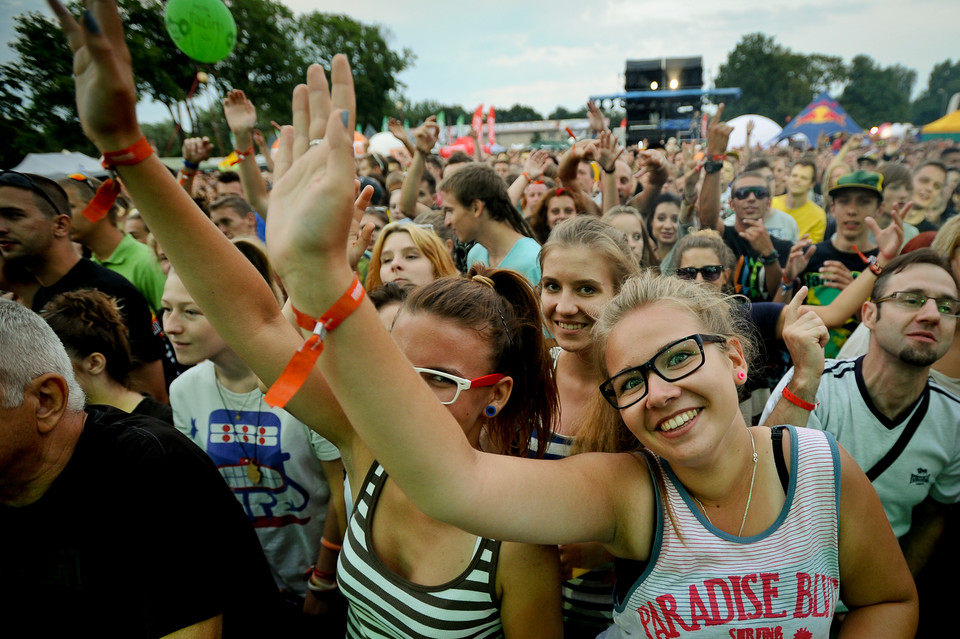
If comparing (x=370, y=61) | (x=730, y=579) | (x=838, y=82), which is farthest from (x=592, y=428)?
(x=838, y=82)

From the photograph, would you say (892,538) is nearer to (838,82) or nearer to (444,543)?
(444,543)

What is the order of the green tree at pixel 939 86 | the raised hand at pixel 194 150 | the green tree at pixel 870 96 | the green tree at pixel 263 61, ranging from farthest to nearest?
the green tree at pixel 939 86 → the green tree at pixel 870 96 → the green tree at pixel 263 61 → the raised hand at pixel 194 150

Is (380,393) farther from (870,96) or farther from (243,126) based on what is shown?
(870,96)

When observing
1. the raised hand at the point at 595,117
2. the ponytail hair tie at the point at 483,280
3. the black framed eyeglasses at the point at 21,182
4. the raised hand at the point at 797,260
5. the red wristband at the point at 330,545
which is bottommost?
the red wristband at the point at 330,545

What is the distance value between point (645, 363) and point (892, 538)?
81cm

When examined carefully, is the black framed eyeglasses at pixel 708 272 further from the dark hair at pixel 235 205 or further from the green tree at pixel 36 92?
the dark hair at pixel 235 205

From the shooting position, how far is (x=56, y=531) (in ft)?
4.92

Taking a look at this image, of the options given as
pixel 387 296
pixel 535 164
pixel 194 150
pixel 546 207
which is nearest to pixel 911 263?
pixel 387 296

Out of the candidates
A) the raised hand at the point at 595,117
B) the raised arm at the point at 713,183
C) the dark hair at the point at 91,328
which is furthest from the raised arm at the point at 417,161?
the dark hair at the point at 91,328

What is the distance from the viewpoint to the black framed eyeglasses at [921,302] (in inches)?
87.9

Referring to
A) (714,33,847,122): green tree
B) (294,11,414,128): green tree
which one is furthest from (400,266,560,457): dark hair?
(714,33,847,122): green tree

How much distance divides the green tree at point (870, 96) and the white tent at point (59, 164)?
292ft

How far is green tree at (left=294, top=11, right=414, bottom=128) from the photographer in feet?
121

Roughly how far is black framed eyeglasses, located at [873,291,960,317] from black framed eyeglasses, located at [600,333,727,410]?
4.90 ft
